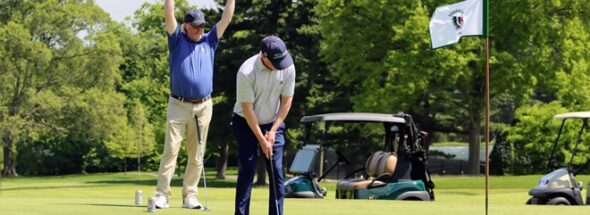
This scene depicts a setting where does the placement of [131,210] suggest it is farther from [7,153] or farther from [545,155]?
[7,153]

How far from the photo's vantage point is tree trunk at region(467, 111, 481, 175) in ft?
156

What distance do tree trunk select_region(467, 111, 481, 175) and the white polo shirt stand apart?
38333 millimetres

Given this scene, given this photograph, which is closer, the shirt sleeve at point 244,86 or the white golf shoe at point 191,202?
the shirt sleeve at point 244,86

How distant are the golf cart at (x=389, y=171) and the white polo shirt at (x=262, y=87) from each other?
9569mm

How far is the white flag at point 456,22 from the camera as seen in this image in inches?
540

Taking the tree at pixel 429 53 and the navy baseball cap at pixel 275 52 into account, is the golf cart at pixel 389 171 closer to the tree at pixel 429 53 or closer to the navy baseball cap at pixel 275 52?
the navy baseball cap at pixel 275 52

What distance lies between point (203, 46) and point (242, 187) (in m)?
1.91

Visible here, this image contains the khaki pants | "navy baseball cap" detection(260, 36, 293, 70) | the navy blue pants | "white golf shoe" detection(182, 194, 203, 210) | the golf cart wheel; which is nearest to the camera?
"navy baseball cap" detection(260, 36, 293, 70)

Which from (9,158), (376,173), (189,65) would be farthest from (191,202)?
(9,158)

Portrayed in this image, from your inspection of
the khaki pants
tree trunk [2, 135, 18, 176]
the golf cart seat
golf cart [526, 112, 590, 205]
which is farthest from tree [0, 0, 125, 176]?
the khaki pants

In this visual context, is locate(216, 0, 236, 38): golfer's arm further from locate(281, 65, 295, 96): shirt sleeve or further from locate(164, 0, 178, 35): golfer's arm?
locate(281, 65, 295, 96): shirt sleeve

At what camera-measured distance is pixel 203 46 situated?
11273 mm

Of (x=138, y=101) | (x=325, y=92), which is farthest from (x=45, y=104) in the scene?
(x=325, y=92)

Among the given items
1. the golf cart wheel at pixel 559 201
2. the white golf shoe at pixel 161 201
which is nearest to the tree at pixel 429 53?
the golf cart wheel at pixel 559 201
